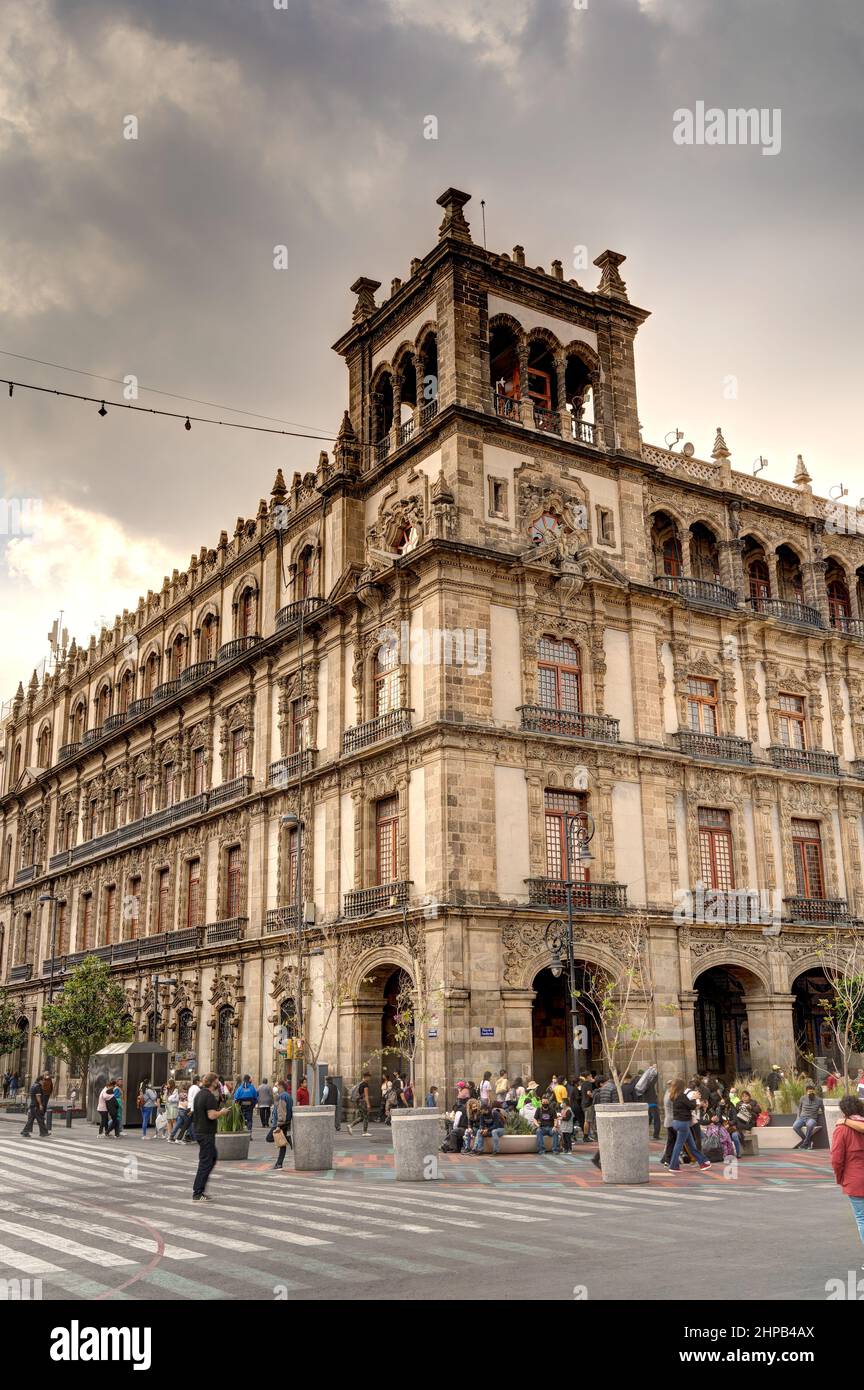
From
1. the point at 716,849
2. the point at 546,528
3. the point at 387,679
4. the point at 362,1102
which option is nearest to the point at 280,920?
the point at 362,1102

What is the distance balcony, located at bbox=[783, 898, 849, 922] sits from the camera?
36.4m

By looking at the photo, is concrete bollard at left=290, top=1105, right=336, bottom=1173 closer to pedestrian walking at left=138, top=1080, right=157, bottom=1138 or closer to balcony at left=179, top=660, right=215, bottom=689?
pedestrian walking at left=138, top=1080, right=157, bottom=1138

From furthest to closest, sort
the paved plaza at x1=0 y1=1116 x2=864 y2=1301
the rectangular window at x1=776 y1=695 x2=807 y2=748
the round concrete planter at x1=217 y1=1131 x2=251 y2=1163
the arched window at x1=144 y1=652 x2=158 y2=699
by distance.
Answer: the arched window at x1=144 y1=652 x2=158 y2=699 → the rectangular window at x1=776 y1=695 x2=807 y2=748 → the round concrete planter at x1=217 y1=1131 x2=251 y2=1163 → the paved plaza at x1=0 y1=1116 x2=864 y2=1301

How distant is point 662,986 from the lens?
3275 centimetres

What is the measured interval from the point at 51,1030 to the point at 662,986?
2138cm

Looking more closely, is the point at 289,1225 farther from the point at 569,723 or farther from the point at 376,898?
the point at 569,723

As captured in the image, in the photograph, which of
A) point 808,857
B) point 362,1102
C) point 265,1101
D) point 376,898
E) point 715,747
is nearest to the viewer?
point 362,1102

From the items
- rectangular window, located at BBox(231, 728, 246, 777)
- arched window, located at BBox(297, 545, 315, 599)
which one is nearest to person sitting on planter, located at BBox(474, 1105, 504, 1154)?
arched window, located at BBox(297, 545, 315, 599)

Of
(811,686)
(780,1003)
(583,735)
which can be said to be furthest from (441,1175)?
(811,686)

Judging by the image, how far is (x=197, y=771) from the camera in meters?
46.6

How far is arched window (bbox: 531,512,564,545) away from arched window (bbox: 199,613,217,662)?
54.7 feet

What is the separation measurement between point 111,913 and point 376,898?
23934mm

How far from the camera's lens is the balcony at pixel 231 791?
4116 centimetres
